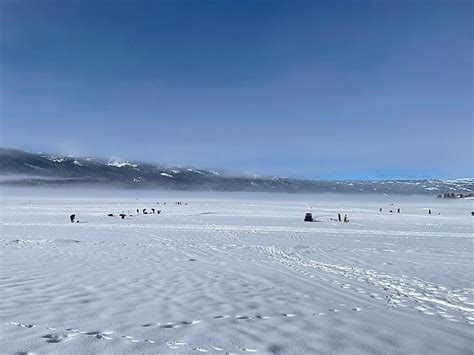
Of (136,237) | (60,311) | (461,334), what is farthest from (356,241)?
(60,311)

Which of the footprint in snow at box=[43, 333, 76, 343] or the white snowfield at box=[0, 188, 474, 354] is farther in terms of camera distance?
the white snowfield at box=[0, 188, 474, 354]

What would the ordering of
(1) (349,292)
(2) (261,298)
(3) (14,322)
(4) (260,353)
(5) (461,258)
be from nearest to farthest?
1. (4) (260,353)
2. (3) (14,322)
3. (2) (261,298)
4. (1) (349,292)
5. (5) (461,258)

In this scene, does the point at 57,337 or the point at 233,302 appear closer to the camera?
the point at 57,337

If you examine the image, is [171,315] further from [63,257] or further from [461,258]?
[461,258]

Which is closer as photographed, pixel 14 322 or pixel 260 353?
pixel 260 353

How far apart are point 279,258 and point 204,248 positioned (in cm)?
412

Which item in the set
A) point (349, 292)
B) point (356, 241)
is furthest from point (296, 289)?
point (356, 241)

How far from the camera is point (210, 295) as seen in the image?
339 inches

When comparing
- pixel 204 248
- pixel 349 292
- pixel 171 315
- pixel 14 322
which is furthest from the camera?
pixel 204 248

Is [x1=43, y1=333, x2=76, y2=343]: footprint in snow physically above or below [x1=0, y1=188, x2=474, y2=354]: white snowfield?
above

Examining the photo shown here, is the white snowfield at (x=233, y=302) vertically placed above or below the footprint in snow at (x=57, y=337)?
below

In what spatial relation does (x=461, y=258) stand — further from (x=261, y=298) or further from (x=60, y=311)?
(x=60, y=311)

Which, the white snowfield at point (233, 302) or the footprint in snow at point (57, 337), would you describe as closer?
the footprint in snow at point (57, 337)

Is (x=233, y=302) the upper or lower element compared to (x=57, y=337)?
lower
